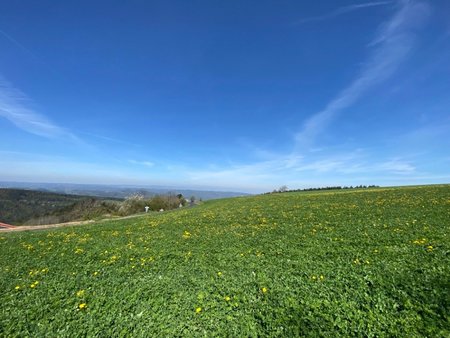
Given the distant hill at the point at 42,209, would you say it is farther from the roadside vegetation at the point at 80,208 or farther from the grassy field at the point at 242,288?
the grassy field at the point at 242,288

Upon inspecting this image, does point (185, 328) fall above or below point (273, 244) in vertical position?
below

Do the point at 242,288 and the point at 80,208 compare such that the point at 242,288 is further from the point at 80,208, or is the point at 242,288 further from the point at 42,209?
the point at 42,209

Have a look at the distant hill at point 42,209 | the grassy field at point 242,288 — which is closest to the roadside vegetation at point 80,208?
the distant hill at point 42,209

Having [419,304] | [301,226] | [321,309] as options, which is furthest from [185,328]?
[301,226]

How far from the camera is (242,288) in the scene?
677 cm

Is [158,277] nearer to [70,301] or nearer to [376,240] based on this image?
[70,301]

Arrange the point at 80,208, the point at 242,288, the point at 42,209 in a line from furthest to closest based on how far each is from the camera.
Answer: the point at 42,209 → the point at 80,208 → the point at 242,288

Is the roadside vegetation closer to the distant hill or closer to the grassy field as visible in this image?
the distant hill

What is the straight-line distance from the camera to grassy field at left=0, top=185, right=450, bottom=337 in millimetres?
5465

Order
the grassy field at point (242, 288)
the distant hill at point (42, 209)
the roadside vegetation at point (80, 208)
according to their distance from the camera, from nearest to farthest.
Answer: the grassy field at point (242, 288) → the roadside vegetation at point (80, 208) → the distant hill at point (42, 209)

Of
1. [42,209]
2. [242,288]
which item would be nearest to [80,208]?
[42,209]

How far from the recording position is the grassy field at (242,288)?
546 cm

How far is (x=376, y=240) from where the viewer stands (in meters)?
9.80

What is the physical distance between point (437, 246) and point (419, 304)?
3935 millimetres
